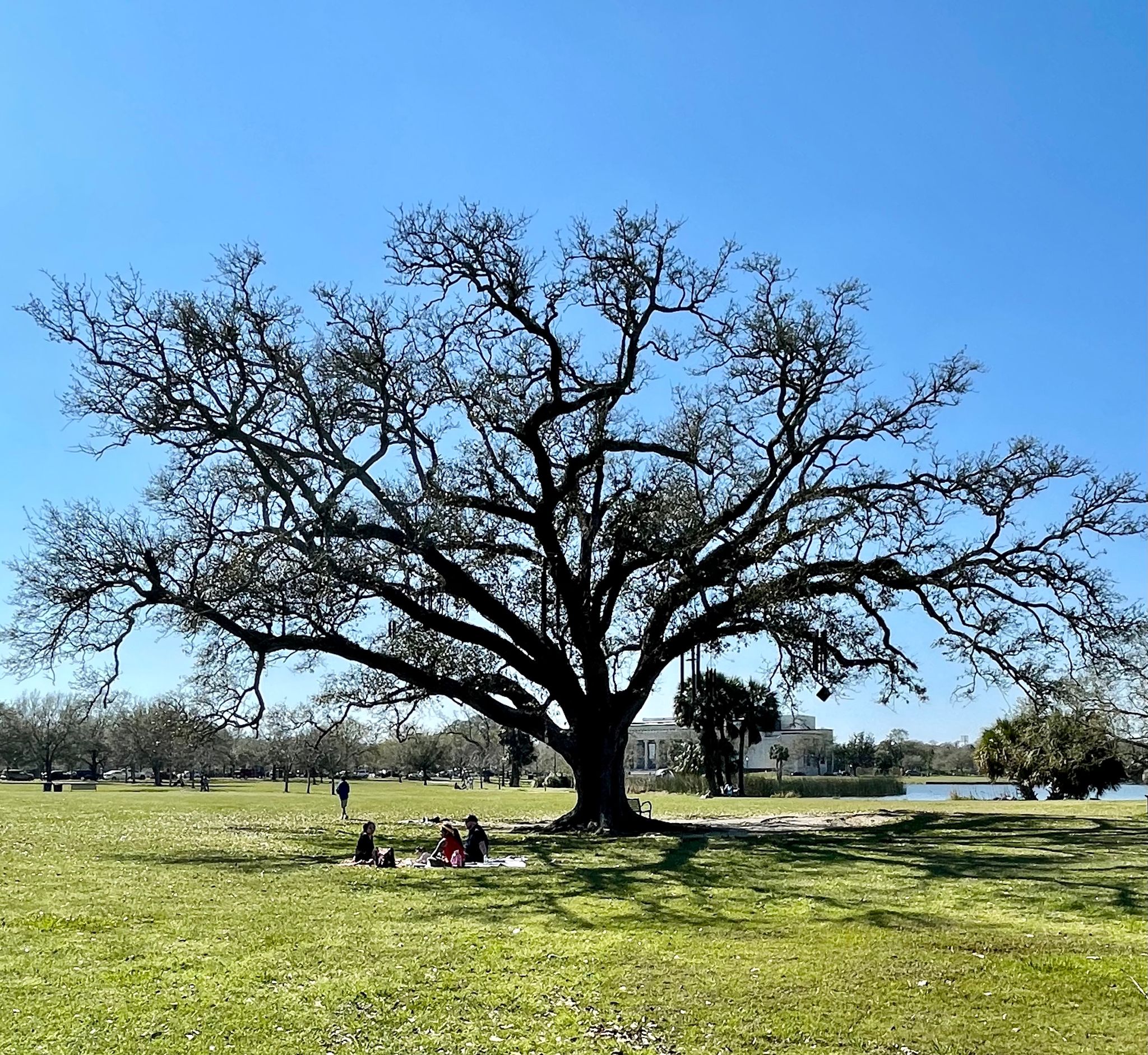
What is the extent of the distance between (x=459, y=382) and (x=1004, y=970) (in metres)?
18.1

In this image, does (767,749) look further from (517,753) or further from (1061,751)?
(1061,751)

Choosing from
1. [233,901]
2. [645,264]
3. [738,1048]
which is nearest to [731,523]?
[645,264]

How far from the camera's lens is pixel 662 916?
12109 mm

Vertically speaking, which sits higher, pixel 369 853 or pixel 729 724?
pixel 729 724

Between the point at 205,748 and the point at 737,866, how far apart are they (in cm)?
5270

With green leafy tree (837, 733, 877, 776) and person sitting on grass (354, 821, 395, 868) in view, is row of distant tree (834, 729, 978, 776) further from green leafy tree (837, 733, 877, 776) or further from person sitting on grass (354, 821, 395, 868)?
person sitting on grass (354, 821, 395, 868)

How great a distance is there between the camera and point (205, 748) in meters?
62.9

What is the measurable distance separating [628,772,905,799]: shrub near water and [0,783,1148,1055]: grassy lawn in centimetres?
3634

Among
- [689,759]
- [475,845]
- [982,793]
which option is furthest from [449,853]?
[982,793]

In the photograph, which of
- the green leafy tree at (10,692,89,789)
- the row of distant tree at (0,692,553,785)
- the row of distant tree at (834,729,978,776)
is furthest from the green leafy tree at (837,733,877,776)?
the green leafy tree at (10,692,89,789)

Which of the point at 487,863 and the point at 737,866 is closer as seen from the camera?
the point at 737,866

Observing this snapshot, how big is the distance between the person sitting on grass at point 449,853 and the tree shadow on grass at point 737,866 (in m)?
0.38

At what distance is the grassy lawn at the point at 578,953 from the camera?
7637mm

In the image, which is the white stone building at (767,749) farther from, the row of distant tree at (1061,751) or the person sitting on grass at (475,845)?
the person sitting on grass at (475,845)
